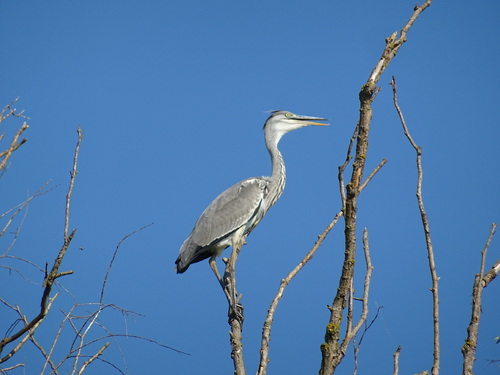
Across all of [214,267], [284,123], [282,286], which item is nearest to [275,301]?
[282,286]

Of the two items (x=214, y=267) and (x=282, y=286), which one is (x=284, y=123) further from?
(x=282, y=286)

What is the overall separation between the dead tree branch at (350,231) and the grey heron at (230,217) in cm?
357

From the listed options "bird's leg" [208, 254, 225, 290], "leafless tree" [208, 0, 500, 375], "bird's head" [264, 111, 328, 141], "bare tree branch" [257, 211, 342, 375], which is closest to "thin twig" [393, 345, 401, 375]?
"leafless tree" [208, 0, 500, 375]

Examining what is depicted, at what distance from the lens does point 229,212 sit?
6.41 meters

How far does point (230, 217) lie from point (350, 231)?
3.93 metres

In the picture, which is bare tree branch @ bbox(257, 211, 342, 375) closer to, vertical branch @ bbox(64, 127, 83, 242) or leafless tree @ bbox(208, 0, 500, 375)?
leafless tree @ bbox(208, 0, 500, 375)

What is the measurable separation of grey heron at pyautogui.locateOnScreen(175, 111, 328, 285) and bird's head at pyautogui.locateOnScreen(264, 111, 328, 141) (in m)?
0.48

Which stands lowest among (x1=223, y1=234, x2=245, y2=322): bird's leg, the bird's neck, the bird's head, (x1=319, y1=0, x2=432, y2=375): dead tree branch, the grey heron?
(x1=319, y1=0, x2=432, y2=375): dead tree branch

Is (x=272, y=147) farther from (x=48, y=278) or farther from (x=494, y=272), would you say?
(x=48, y=278)

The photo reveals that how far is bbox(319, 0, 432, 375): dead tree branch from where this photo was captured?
2467mm

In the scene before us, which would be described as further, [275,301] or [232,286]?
[232,286]

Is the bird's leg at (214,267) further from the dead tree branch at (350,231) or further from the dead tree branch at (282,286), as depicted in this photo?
the dead tree branch at (350,231)

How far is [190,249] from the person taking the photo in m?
6.36

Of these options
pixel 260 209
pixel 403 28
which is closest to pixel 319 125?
pixel 260 209
